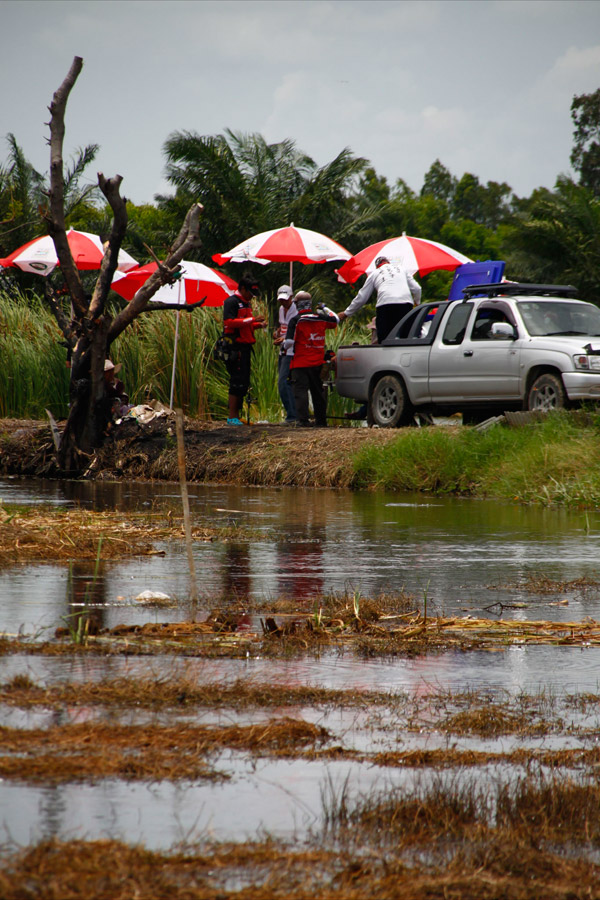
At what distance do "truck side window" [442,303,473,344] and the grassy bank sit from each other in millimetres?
2108

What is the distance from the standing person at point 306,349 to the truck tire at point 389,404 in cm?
78

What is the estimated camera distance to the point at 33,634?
4.92 m

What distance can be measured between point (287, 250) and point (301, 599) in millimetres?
14137

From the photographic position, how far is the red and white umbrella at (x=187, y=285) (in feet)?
62.9

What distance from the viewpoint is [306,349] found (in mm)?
17375

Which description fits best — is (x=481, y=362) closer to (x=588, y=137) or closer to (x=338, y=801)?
(x=338, y=801)

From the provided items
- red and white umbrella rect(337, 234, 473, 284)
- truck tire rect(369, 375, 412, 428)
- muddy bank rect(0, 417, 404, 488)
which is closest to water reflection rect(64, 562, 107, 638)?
muddy bank rect(0, 417, 404, 488)

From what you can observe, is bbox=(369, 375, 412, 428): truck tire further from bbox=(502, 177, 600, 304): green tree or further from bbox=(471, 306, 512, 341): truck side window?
bbox=(502, 177, 600, 304): green tree

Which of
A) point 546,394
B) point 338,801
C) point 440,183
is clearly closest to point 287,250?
point 546,394

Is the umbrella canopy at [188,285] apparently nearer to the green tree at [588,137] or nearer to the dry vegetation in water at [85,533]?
the dry vegetation in water at [85,533]

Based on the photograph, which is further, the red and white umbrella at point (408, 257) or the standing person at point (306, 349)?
the red and white umbrella at point (408, 257)

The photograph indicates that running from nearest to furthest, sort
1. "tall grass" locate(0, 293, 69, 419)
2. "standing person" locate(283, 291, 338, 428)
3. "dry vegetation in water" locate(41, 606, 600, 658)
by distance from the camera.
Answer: "dry vegetation in water" locate(41, 606, 600, 658) → "standing person" locate(283, 291, 338, 428) → "tall grass" locate(0, 293, 69, 419)

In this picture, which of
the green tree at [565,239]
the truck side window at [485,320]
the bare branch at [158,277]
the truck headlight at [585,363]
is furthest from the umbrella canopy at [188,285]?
the green tree at [565,239]

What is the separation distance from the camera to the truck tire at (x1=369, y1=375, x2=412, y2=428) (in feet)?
58.9
